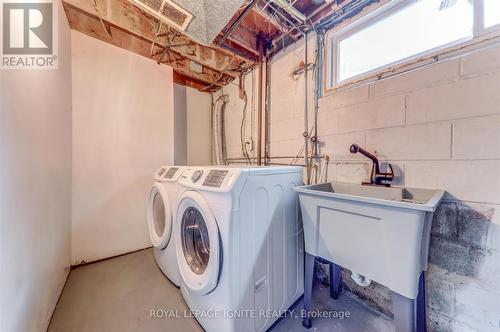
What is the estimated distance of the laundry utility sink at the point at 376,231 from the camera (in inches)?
32.0

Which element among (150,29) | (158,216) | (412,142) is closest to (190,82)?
(150,29)

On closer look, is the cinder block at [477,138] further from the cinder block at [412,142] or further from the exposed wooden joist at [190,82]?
the exposed wooden joist at [190,82]

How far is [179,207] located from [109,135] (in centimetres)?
146

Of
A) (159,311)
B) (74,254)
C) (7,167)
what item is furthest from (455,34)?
(74,254)

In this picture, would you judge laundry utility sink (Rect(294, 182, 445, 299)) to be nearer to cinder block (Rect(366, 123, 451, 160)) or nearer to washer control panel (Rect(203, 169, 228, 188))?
cinder block (Rect(366, 123, 451, 160))

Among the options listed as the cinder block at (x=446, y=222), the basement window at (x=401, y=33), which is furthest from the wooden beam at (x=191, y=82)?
the cinder block at (x=446, y=222)

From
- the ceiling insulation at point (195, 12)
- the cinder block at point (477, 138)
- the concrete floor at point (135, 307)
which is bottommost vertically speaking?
the concrete floor at point (135, 307)

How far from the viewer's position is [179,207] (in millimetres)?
1337

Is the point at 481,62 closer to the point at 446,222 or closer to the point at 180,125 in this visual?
the point at 446,222

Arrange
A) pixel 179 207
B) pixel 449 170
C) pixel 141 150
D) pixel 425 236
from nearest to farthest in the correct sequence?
pixel 425 236, pixel 449 170, pixel 179 207, pixel 141 150

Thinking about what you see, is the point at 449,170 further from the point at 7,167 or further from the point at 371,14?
the point at 7,167

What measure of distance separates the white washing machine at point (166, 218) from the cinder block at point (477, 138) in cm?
181

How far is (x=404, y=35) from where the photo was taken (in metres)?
1.29

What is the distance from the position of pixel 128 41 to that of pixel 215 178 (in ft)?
7.15
